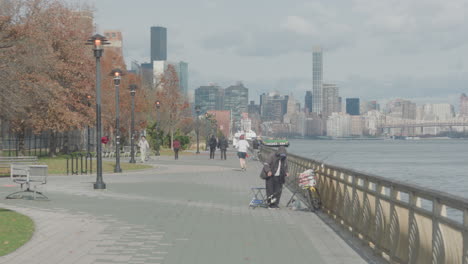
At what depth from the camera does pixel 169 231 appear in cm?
1243

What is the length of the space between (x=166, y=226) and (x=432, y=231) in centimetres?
671

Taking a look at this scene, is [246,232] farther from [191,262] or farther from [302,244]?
[191,262]

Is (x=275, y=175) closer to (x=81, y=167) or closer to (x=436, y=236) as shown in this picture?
(x=436, y=236)

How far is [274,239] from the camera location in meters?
11.6

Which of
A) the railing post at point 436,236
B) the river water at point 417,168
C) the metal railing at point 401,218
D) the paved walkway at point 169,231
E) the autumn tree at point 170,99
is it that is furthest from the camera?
the autumn tree at point 170,99

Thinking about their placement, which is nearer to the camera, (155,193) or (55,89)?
(155,193)

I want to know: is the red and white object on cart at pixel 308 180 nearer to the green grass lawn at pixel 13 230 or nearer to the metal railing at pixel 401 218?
the metal railing at pixel 401 218

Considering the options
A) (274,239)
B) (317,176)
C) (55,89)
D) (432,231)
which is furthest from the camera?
(55,89)

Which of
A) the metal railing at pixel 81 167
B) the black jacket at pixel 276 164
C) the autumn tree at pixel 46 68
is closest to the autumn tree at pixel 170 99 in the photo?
the autumn tree at pixel 46 68

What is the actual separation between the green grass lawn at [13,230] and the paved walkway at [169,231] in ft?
0.56

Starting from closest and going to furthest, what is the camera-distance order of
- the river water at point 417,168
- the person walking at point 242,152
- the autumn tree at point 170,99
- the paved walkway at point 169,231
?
the paved walkway at point 169,231, the person walking at point 242,152, the river water at point 417,168, the autumn tree at point 170,99

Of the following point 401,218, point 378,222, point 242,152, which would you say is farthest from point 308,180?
point 242,152

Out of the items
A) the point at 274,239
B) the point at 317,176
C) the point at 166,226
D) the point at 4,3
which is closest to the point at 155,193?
the point at 317,176

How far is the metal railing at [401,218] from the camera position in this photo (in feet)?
22.1
